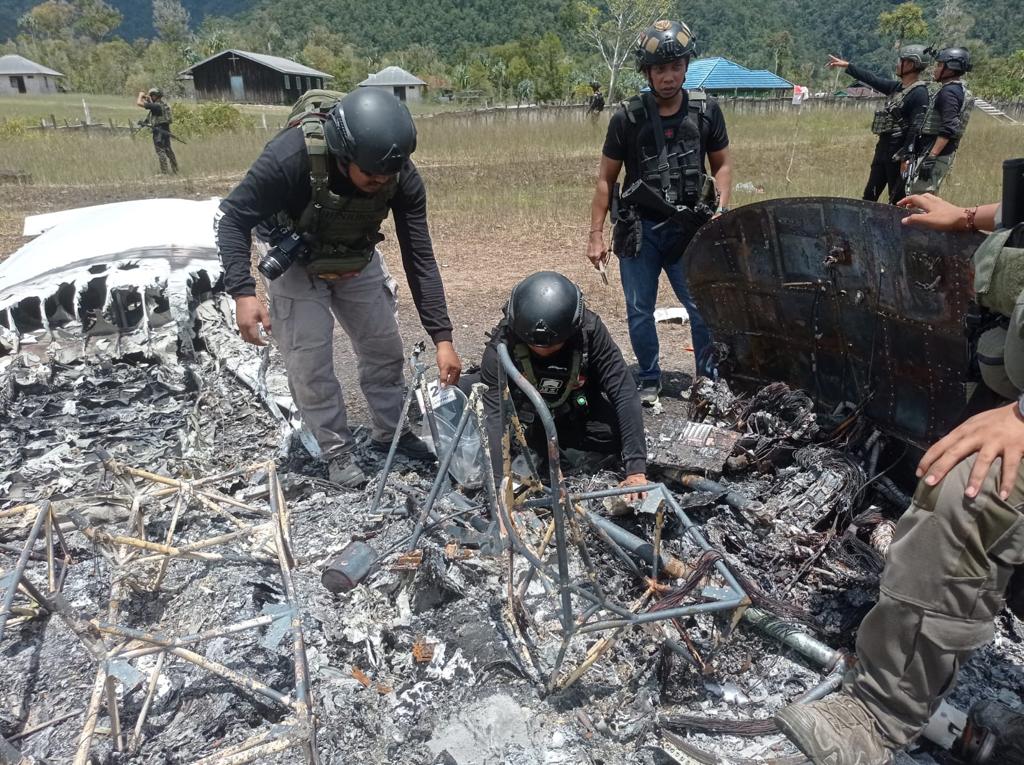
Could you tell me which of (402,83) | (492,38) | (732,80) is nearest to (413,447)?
(732,80)

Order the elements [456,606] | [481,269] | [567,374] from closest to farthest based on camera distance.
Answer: [456,606], [567,374], [481,269]

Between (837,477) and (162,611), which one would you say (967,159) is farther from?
(162,611)

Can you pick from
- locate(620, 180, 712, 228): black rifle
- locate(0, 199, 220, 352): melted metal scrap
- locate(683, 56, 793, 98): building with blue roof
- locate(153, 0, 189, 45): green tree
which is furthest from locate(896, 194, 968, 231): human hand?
locate(153, 0, 189, 45): green tree

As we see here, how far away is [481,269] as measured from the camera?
861 cm

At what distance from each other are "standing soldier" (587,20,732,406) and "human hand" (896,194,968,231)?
1.63 metres

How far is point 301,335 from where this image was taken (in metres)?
3.69

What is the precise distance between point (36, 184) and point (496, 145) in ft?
35.9

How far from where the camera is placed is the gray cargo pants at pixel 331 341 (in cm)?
367

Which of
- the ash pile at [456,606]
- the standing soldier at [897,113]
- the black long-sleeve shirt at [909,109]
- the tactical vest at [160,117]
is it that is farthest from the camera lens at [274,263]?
the tactical vest at [160,117]

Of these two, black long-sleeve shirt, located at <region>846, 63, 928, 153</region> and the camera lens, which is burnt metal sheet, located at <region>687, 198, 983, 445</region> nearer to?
the camera lens

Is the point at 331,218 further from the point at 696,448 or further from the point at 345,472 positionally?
the point at 696,448

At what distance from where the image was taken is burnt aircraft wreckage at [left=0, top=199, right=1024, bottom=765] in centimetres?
232

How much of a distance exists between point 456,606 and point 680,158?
3022 mm

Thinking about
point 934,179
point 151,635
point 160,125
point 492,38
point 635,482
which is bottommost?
point 635,482
